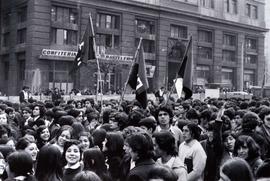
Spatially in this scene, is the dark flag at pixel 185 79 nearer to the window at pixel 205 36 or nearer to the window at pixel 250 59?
the window at pixel 205 36

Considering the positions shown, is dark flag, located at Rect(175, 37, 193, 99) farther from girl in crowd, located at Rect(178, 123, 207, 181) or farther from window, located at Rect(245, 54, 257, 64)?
window, located at Rect(245, 54, 257, 64)

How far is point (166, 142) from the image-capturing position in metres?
4.67

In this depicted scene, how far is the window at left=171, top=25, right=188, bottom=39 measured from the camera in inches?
1661

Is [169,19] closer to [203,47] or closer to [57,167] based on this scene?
[203,47]

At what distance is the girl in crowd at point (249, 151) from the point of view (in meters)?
4.75

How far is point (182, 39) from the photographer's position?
42.5m

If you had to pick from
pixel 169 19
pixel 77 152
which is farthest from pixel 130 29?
pixel 77 152

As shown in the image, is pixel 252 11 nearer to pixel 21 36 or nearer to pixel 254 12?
pixel 254 12

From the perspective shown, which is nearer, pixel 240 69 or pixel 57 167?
pixel 57 167

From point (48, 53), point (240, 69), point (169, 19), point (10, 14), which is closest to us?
point (48, 53)

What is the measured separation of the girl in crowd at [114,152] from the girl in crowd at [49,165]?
1.00 metres

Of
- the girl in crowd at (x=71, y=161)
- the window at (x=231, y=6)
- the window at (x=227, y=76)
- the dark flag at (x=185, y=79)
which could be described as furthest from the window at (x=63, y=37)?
the girl in crowd at (x=71, y=161)

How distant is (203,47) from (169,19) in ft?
19.0

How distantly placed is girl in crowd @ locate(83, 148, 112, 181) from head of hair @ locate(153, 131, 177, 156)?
69 centimetres
